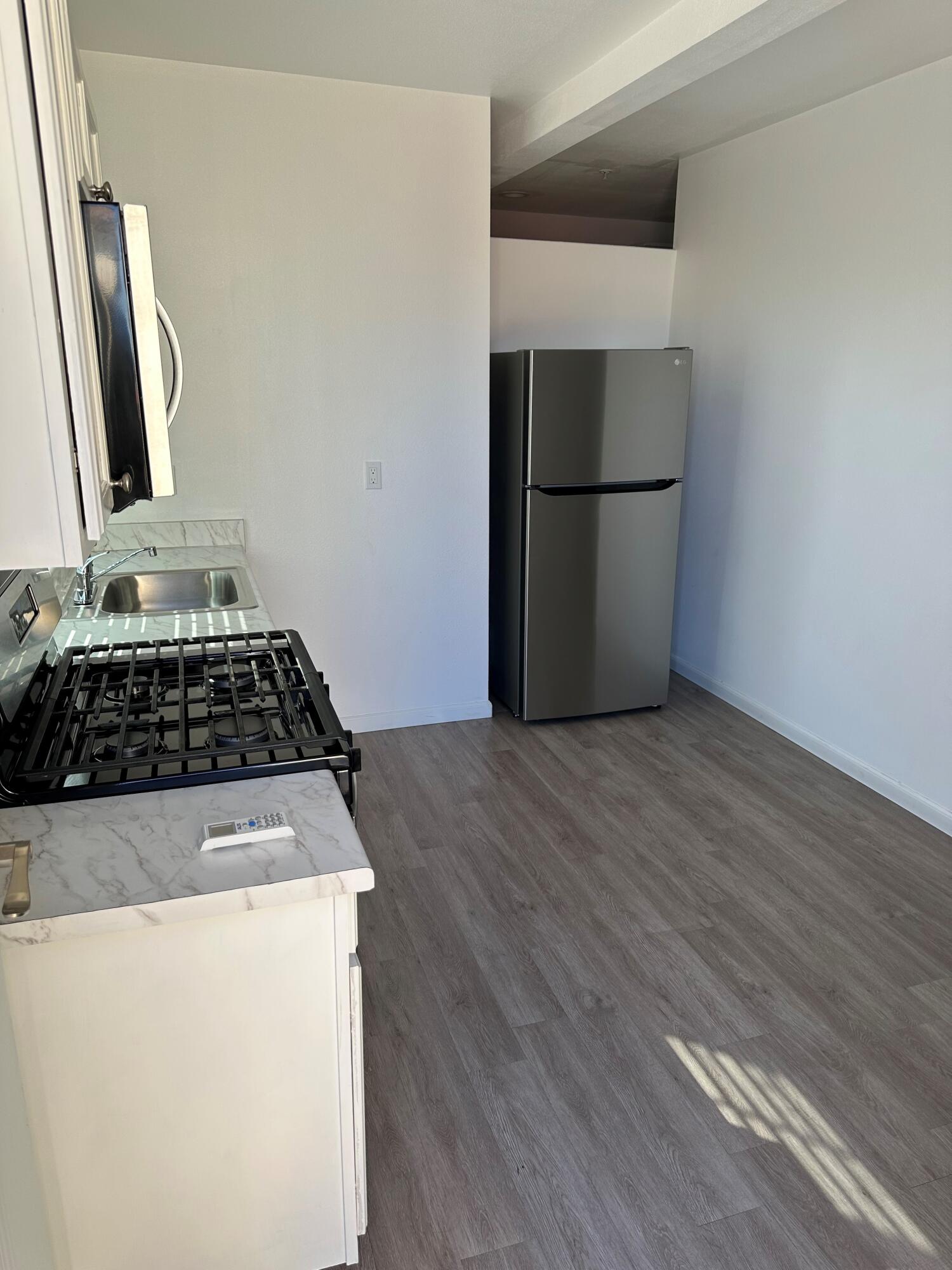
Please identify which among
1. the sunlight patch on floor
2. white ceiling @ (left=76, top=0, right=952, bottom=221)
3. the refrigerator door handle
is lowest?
the sunlight patch on floor

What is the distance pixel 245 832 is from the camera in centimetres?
126

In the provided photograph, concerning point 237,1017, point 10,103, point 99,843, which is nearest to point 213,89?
point 10,103

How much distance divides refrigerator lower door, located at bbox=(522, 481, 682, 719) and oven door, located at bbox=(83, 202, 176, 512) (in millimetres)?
2566

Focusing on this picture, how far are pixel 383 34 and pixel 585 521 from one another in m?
1.88

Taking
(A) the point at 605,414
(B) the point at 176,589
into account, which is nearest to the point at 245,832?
(B) the point at 176,589

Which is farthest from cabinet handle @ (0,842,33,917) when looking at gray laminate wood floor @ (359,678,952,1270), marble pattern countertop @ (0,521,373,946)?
gray laminate wood floor @ (359,678,952,1270)

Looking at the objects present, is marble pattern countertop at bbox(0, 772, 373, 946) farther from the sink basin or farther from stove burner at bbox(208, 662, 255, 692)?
the sink basin

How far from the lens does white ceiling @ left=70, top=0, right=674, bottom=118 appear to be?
2.46 meters

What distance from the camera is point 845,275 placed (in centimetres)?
332

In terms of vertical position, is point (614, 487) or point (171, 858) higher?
point (614, 487)

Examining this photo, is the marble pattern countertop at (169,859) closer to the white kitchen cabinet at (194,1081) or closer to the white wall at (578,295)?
the white kitchen cabinet at (194,1081)

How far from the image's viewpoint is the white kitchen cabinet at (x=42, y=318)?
851 mm

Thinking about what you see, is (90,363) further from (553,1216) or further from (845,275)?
(845,275)

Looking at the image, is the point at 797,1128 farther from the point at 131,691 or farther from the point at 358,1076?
the point at 131,691
